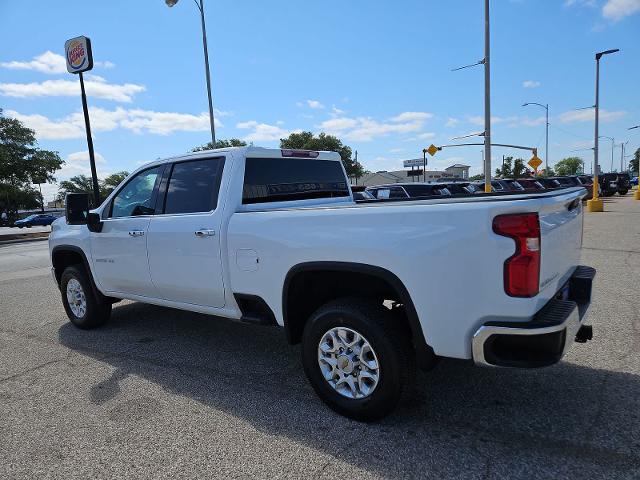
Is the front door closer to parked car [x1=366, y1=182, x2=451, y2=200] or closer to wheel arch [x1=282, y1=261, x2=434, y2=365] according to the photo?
wheel arch [x1=282, y1=261, x2=434, y2=365]

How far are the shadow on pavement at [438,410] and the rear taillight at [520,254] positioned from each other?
0.98m

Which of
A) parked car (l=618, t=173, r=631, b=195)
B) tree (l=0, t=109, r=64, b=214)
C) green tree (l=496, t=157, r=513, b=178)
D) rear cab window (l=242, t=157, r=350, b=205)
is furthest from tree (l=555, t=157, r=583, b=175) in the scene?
rear cab window (l=242, t=157, r=350, b=205)

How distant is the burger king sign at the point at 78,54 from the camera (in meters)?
15.6

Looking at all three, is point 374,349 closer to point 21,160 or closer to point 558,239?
point 558,239

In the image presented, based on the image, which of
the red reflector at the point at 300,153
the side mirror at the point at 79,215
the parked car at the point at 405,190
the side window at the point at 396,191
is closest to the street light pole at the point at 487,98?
the parked car at the point at 405,190

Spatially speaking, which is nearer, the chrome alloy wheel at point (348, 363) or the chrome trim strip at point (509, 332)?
the chrome trim strip at point (509, 332)

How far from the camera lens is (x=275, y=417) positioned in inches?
126

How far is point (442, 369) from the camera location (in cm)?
393

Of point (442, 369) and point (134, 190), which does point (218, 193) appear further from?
point (442, 369)

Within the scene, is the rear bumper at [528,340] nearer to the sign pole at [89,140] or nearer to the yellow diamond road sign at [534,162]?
the sign pole at [89,140]

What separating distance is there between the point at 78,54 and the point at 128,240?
14253 millimetres

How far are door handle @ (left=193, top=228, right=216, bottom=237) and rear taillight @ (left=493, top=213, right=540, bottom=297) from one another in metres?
2.21

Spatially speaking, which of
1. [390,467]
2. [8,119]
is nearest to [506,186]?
[390,467]

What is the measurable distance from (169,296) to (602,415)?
3526 millimetres
